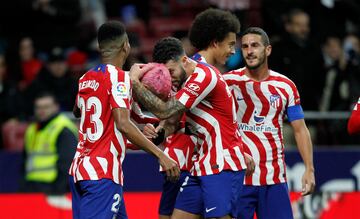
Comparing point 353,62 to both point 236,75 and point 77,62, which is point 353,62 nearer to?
point 77,62

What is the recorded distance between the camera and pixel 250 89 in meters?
8.99

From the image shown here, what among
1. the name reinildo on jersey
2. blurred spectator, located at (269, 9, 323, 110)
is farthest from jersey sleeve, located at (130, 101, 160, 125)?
blurred spectator, located at (269, 9, 323, 110)

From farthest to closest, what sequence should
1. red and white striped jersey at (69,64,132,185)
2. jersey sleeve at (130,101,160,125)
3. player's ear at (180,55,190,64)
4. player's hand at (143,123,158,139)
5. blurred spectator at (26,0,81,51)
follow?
blurred spectator at (26,0,81,51) < jersey sleeve at (130,101,160,125) < player's hand at (143,123,158,139) < player's ear at (180,55,190,64) < red and white striped jersey at (69,64,132,185)

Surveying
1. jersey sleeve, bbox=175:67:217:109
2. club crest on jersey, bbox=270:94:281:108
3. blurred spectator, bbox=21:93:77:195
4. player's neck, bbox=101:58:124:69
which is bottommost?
blurred spectator, bbox=21:93:77:195

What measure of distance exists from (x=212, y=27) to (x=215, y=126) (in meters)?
0.80

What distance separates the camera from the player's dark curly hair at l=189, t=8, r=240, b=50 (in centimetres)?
812

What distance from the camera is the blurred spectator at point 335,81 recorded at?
1338 cm

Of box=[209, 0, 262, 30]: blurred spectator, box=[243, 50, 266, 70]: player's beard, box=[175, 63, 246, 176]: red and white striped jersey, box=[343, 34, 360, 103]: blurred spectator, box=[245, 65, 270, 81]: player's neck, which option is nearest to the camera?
box=[175, 63, 246, 176]: red and white striped jersey

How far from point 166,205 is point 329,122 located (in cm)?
509

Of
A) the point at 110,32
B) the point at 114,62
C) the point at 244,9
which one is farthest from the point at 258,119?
the point at 244,9

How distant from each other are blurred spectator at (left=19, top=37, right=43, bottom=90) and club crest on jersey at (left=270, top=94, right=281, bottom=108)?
603 cm

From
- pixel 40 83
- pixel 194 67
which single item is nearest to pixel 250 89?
pixel 194 67

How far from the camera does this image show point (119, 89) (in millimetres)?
7625

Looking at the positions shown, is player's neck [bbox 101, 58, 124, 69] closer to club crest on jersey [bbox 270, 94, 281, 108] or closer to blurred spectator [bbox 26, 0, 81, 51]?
club crest on jersey [bbox 270, 94, 281, 108]
